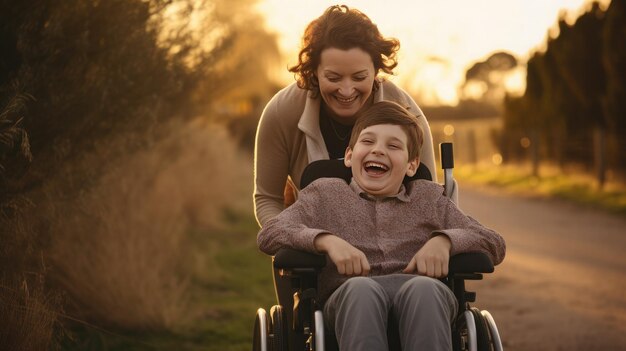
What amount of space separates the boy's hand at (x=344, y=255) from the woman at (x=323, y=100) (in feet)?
2.64

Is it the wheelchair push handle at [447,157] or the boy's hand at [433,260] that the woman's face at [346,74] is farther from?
the boy's hand at [433,260]

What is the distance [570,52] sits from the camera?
18.6 meters

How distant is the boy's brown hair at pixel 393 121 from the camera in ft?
12.4

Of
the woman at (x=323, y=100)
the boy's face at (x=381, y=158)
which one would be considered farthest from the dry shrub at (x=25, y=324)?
the boy's face at (x=381, y=158)

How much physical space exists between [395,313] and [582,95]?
15966 millimetres

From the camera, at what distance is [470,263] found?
11.4 ft

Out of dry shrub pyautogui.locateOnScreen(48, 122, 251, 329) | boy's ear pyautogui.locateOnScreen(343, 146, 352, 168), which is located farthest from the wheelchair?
dry shrub pyautogui.locateOnScreen(48, 122, 251, 329)

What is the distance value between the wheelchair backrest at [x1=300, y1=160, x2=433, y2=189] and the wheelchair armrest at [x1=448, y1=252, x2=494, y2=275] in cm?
57

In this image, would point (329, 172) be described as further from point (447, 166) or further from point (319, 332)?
point (319, 332)

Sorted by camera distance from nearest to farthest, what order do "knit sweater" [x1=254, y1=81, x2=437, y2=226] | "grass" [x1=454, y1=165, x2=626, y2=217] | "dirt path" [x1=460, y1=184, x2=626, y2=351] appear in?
"knit sweater" [x1=254, y1=81, x2=437, y2=226]
"dirt path" [x1=460, y1=184, x2=626, y2=351]
"grass" [x1=454, y1=165, x2=626, y2=217]

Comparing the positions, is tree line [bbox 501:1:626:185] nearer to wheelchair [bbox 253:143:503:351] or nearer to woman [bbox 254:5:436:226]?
woman [bbox 254:5:436:226]

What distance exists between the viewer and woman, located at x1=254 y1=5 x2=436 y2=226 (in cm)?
405

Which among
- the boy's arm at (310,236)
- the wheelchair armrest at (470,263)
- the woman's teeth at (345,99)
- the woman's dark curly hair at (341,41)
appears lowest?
the wheelchair armrest at (470,263)

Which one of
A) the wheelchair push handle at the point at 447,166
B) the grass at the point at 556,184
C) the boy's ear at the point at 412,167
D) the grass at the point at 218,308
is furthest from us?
the grass at the point at 556,184
